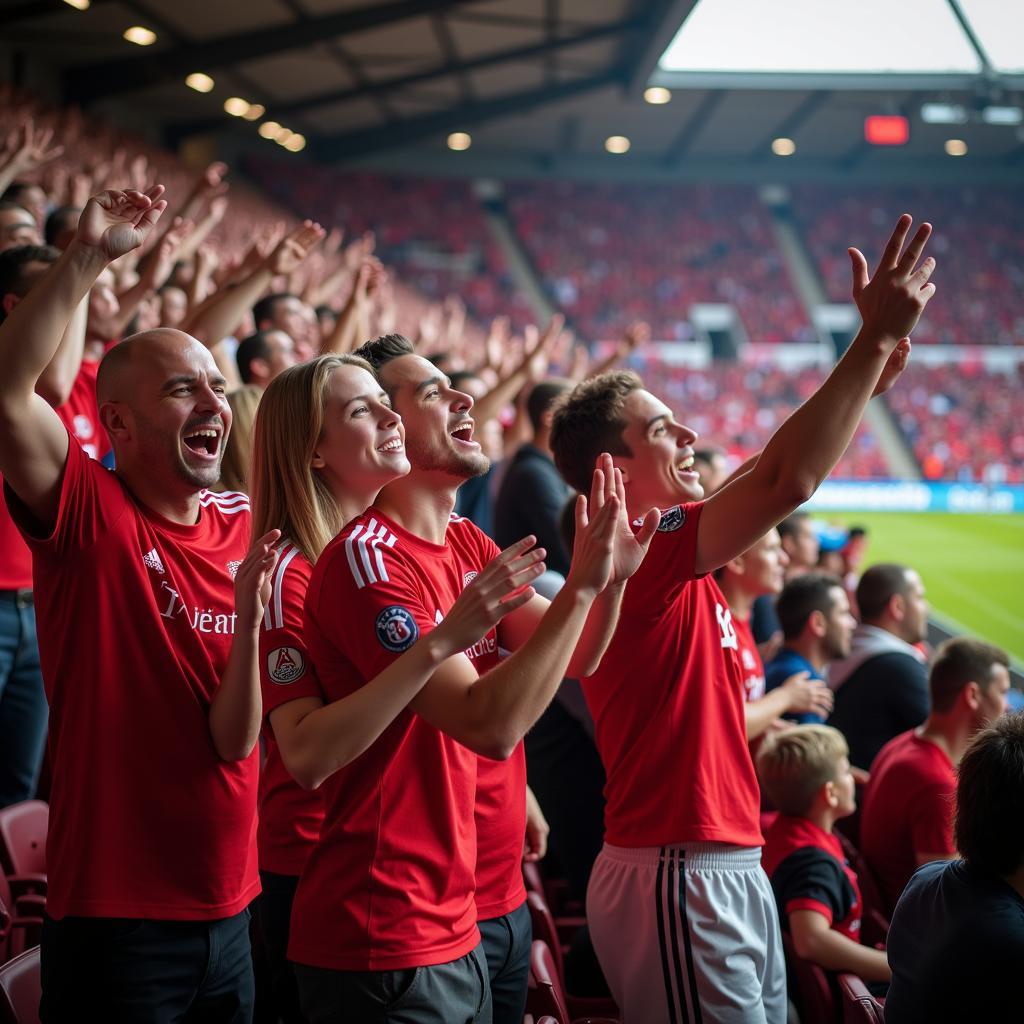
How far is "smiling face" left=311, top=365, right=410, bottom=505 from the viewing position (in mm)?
2375

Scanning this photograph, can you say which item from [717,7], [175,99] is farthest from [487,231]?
[717,7]

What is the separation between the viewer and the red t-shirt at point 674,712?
263 centimetres

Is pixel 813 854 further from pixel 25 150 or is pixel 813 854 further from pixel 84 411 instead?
pixel 25 150

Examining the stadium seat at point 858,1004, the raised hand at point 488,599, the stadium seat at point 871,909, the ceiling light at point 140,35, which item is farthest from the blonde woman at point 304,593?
the ceiling light at point 140,35

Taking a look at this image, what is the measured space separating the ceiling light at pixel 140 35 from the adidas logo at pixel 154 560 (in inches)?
659

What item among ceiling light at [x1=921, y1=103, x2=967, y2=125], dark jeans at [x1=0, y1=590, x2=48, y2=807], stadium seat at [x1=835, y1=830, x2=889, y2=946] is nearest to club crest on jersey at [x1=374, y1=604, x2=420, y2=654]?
dark jeans at [x1=0, y1=590, x2=48, y2=807]

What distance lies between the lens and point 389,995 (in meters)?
2.03

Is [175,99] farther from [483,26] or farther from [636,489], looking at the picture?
[636,489]

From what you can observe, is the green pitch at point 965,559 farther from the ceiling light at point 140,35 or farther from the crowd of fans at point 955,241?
the ceiling light at point 140,35

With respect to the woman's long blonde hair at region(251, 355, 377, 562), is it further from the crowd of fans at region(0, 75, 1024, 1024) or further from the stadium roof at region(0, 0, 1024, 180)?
the stadium roof at region(0, 0, 1024, 180)

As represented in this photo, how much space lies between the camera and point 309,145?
1106 inches

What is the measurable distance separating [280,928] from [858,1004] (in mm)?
1418

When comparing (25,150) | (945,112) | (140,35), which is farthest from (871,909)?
(945,112)

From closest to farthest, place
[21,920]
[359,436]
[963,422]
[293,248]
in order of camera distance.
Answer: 1. [359,436]
2. [21,920]
3. [293,248]
4. [963,422]
